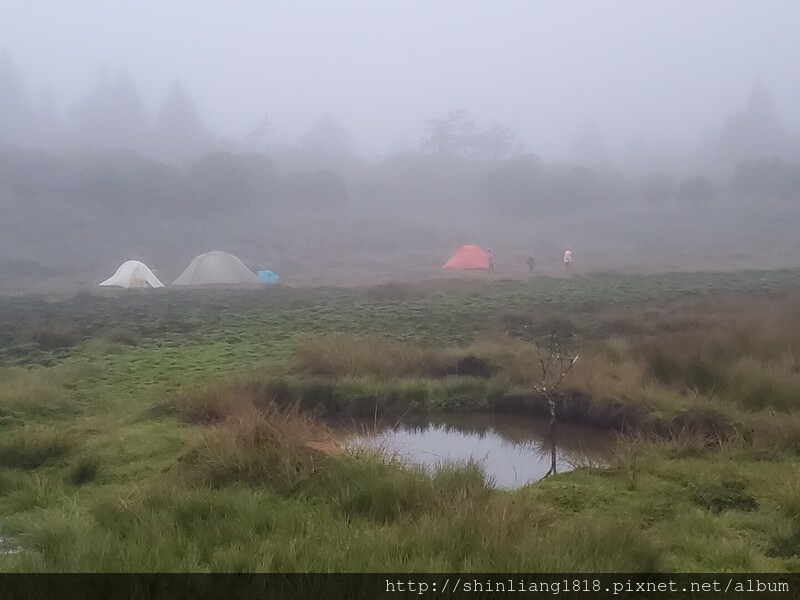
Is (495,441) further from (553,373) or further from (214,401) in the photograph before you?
(214,401)

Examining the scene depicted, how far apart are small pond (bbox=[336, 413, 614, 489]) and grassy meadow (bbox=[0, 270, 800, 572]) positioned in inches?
14.6

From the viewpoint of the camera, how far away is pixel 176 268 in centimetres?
4188

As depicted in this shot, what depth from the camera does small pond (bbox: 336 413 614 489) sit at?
24.8ft

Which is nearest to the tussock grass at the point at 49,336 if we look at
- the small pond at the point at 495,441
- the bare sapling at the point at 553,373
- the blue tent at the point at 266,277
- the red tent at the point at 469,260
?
the small pond at the point at 495,441

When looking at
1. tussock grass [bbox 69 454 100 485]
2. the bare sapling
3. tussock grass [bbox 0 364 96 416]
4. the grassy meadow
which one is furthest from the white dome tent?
tussock grass [bbox 69 454 100 485]

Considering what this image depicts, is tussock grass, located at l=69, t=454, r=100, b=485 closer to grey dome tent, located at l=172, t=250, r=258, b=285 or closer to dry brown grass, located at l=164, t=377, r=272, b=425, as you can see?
dry brown grass, located at l=164, t=377, r=272, b=425

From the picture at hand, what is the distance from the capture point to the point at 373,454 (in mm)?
6129

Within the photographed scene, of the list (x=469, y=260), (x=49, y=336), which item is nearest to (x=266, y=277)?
(x=469, y=260)

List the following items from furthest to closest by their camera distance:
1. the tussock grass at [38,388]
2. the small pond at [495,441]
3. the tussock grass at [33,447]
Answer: the tussock grass at [38,388] < the small pond at [495,441] < the tussock grass at [33,447]

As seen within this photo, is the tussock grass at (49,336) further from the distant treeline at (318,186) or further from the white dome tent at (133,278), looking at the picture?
the distant treeline at (318,186)

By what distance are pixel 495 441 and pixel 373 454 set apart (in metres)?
3.29

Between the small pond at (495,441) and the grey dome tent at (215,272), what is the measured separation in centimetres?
2014

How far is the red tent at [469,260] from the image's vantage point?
3534 centimetres
